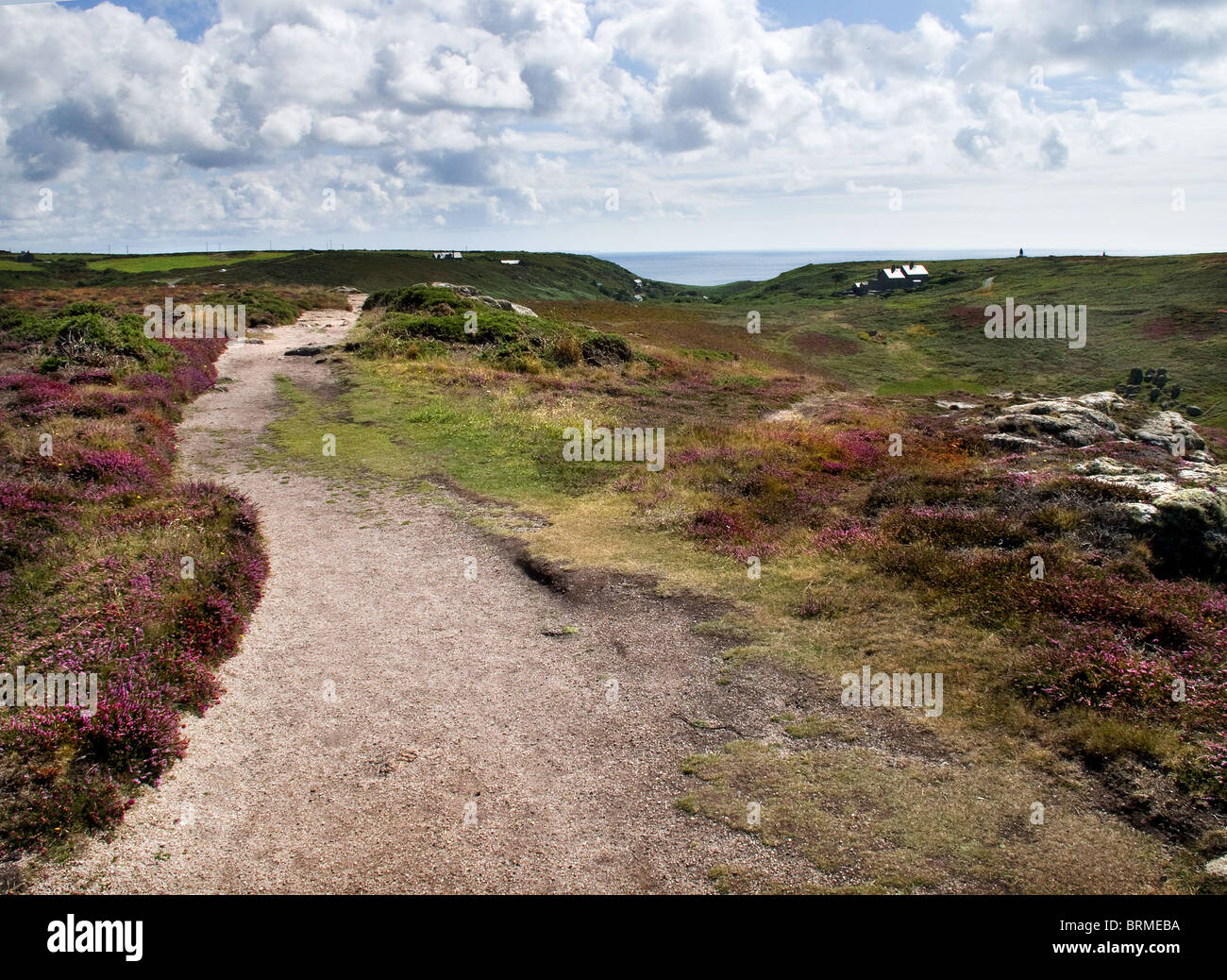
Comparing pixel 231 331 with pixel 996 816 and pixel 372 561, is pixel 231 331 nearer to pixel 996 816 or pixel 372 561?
pixel 372 561

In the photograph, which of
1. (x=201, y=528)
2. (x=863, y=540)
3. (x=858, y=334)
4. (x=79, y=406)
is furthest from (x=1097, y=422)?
(x=858, y=334)

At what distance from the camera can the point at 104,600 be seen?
11797 millimetres

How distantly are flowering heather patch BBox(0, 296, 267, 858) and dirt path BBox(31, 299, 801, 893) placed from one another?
1.61 ft

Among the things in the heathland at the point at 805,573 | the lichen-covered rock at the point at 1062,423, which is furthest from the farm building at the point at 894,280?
the lichen-covered rock at the point at 1062,423

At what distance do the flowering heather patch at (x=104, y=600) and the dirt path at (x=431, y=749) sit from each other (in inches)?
19.4

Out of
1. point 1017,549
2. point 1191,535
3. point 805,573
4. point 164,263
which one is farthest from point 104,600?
point 164,263

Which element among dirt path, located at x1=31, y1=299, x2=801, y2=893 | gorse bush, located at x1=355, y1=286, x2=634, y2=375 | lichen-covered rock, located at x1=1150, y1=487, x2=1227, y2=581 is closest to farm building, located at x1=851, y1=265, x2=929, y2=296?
gorse bush, located at x1=355, y1=286, x2=634, y2=375

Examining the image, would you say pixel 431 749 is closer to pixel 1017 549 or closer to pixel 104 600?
pixel 104 600

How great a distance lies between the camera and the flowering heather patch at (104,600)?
8328 mm

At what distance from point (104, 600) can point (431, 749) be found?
6.37m

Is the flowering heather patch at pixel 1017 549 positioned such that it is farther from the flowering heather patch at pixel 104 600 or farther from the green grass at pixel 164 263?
the green grass at pixel 164 263

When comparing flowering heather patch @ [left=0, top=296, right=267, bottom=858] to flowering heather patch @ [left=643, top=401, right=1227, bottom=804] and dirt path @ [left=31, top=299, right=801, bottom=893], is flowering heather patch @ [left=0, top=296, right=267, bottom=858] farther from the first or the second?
flowering heather patch @ [left=643, top=401, right=1227, bottom=804]

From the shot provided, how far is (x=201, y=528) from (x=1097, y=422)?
111ft
